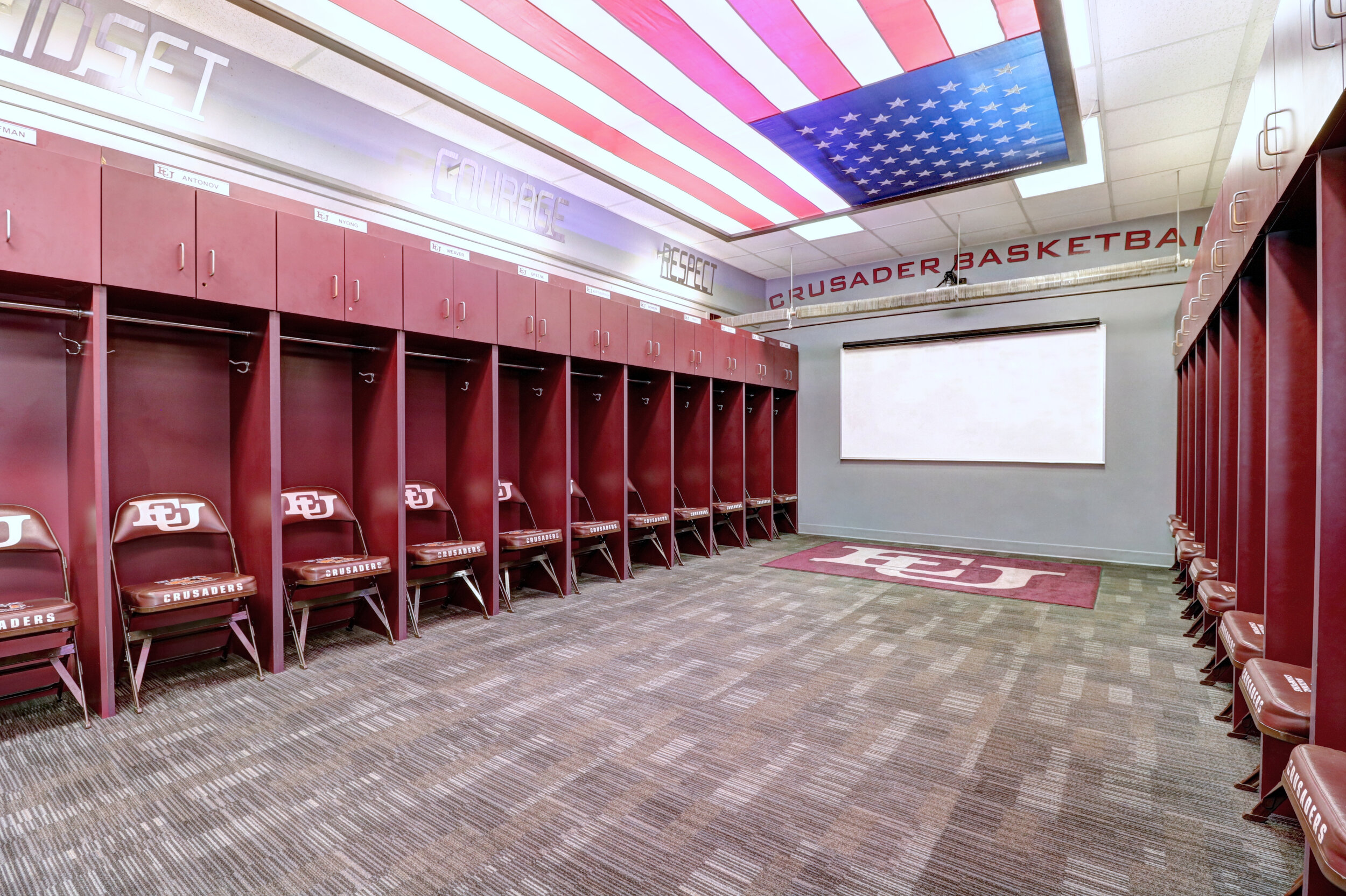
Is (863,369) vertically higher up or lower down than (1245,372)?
higher up

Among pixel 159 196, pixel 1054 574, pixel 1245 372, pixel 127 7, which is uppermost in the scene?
pixel 127 7

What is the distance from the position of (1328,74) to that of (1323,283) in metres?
0.50

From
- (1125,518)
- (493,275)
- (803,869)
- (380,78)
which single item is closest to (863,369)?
(1125,518)

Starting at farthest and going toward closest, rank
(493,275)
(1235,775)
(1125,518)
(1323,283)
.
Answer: (1125,518), (493,275), (1235,775), (1323,283)

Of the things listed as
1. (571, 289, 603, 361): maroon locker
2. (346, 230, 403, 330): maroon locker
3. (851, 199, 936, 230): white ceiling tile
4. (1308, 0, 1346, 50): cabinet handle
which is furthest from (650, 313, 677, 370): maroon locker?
(1308, 0, 1346, 50): cabinet handle

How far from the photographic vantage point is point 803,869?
1.69 metres

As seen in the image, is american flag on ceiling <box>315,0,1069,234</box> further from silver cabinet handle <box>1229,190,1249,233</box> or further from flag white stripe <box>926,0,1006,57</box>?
silver cabinet handle <box>1229,190,1249,233</box>

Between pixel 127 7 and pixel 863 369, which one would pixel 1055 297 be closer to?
pixel 863 369

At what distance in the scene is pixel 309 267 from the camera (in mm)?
3305

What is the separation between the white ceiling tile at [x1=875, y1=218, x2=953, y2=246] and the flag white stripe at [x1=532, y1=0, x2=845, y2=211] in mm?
1784

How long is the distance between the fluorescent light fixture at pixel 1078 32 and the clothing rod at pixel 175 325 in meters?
4.65

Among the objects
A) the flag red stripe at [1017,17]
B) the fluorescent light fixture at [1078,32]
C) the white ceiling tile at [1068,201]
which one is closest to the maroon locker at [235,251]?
the flag red stripe at [1017,17]

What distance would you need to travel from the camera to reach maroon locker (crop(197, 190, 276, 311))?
2912mm

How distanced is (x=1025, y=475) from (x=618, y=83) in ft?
19.9
